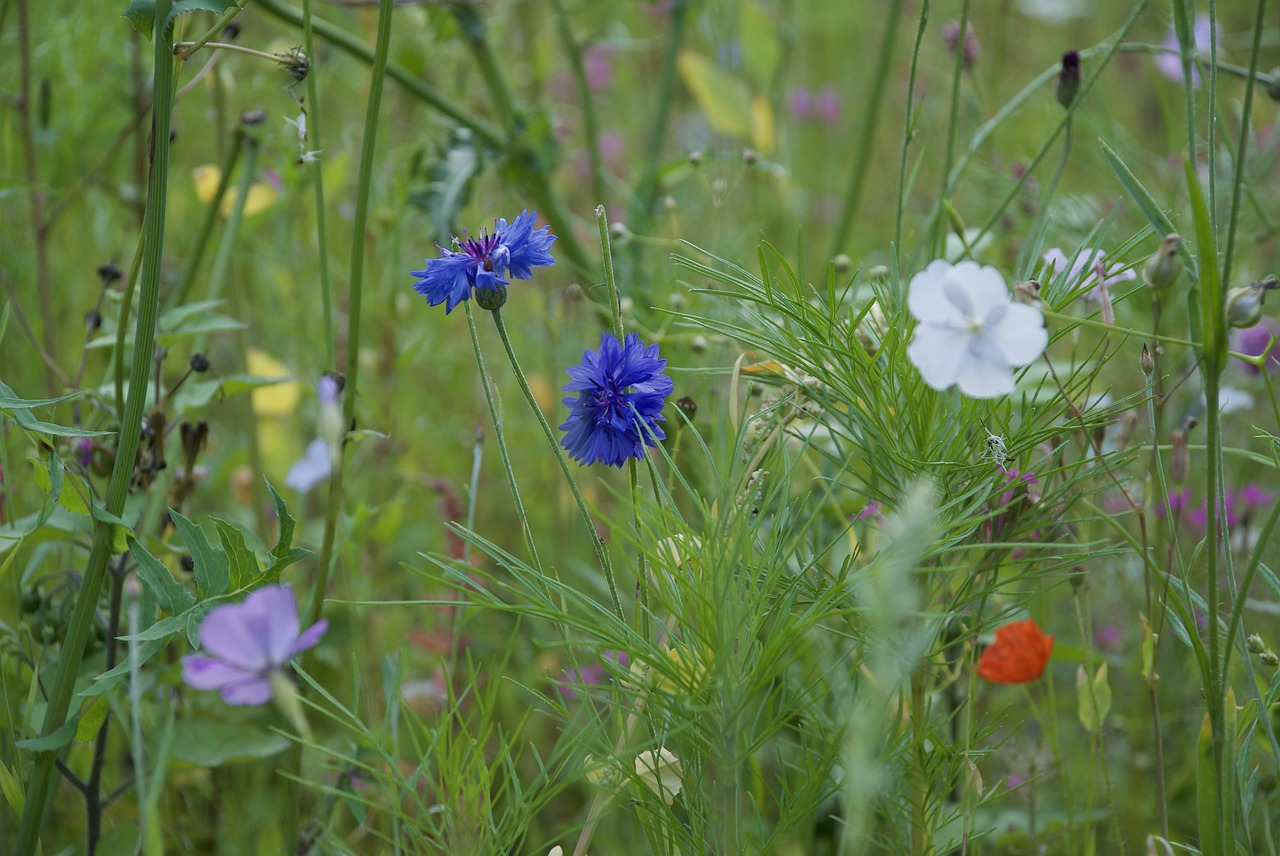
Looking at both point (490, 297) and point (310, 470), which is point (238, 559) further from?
point (310, 470)

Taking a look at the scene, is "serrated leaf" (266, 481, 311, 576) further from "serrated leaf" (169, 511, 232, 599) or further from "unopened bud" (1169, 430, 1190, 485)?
"unopened bud" (1169, 430, 1190, 485)

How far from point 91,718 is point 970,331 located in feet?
1.83

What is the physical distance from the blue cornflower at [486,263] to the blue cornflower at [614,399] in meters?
0.06

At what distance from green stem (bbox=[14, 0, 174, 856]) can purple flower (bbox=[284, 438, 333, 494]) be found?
1.51 feet

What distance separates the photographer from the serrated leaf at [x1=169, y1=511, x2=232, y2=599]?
0.59m

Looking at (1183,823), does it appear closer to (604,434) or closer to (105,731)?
(604,434)

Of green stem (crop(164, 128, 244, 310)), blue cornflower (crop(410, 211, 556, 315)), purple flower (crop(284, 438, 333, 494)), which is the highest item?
green stem (crop(164, 128, 244, 310))

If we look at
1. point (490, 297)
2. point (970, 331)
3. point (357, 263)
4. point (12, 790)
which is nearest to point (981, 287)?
point (970, 331)

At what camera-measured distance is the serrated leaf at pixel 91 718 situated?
606 millimetres

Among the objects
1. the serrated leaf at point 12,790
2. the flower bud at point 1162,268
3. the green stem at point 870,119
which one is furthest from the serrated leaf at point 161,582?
the green stem at point 870,119

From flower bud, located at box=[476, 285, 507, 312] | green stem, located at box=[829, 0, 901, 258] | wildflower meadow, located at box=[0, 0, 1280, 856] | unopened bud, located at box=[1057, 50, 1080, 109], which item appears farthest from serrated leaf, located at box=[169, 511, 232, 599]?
green stem, located at box=[829, 0, 901, 258]

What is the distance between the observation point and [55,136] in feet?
3.63

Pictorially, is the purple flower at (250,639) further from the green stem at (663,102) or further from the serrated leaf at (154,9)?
the green stem at (663,102)

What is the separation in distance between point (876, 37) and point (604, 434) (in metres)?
2.36
